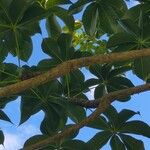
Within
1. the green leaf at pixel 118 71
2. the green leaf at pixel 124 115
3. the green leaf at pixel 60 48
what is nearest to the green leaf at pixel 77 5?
the green leaf at pixel 60 48

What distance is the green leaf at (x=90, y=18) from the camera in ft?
13.5

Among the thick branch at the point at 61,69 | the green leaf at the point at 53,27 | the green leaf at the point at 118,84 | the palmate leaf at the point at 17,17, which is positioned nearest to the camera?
the thick branch at the point at 61,69

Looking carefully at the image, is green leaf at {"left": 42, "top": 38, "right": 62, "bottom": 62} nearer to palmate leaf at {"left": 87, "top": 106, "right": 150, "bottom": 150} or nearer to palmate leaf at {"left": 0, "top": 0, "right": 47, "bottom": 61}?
palmate leaf at {"left": 0, "top": 0, "right": 47, "bottom": 61}

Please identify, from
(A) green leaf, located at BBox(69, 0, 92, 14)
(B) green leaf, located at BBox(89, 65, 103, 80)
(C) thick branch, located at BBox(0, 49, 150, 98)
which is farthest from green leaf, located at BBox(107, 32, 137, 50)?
→ (C) thick branch, located at BBox(0, 49, 150, 98)

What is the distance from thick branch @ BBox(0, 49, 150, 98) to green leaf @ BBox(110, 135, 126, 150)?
1203 mm

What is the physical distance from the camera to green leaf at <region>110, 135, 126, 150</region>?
361 centimetres

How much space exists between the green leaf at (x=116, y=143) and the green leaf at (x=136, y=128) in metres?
0.07

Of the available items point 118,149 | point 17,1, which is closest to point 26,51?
point 17,1

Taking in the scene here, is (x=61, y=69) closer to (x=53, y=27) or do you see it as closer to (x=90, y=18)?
(x=90, y=18)

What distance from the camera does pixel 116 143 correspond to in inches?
142

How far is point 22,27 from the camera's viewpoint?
366 centimetres

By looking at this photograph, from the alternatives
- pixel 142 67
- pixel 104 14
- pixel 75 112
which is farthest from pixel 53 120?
pixel 104 14

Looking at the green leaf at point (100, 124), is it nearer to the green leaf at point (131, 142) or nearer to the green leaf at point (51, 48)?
the green leaf at point (131, 142)

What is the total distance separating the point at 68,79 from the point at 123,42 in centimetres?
51
